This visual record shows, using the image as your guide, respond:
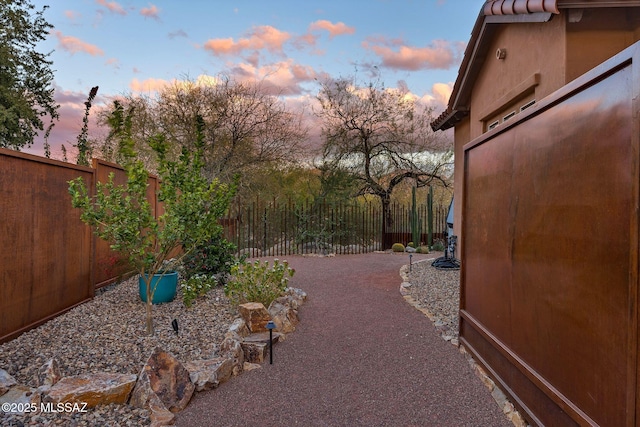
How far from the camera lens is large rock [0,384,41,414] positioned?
2.37 m

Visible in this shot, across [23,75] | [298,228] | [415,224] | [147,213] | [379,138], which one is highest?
[23,75]

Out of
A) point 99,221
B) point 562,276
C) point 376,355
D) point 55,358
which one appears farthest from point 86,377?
point 562,276

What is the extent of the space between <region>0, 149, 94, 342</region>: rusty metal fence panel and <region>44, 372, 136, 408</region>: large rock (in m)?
1.44

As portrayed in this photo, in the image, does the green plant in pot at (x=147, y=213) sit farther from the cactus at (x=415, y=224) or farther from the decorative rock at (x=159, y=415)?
the cactus at (x=415, y=224)

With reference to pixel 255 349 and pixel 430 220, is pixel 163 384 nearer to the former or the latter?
pixel 255 349

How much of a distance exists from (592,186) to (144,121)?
46.6 feet

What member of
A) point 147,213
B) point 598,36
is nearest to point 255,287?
point 147,213

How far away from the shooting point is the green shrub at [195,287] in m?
4.71

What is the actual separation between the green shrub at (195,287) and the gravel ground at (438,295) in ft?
10.1

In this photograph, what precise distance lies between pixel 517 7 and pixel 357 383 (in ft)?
16.6

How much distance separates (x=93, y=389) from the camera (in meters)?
2.49

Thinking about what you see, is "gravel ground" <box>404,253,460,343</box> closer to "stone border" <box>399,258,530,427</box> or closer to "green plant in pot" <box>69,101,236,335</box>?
"stone border" <box>399,258,530,427</box>

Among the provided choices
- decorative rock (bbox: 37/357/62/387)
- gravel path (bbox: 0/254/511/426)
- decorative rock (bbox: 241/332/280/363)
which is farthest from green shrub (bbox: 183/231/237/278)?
decorative rock (bbox: 37/357/62/387)

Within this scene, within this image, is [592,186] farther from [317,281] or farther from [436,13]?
[436,13]
